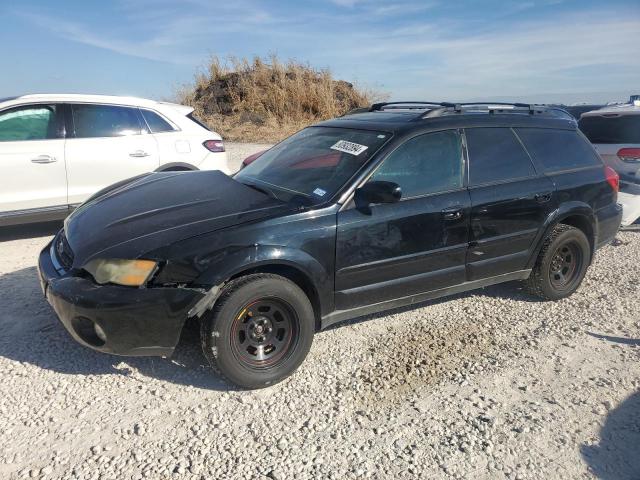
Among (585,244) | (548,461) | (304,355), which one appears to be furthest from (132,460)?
(585,244)

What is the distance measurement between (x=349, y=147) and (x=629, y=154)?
16.7 feet

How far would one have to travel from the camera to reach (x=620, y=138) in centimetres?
712

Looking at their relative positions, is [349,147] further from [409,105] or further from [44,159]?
[44,159]

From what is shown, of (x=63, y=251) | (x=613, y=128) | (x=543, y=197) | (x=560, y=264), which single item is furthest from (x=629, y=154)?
(x=63, y=251)

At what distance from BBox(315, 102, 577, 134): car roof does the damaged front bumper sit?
1942 millimetres

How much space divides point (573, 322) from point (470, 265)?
1054 mm

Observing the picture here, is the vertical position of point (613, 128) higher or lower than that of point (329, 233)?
higher

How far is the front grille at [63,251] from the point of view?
10.5 feet

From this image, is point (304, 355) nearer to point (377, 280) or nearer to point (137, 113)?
point (377, 280)

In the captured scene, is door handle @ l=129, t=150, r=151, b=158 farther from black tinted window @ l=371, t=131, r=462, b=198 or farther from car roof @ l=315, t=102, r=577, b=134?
black tinted window @ l=371, t=131, r=462, b=198

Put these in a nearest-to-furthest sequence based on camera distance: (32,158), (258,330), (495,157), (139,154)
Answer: (258,330)
(495,157)
(32,158)
(139,154)

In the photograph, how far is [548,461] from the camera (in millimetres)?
2627

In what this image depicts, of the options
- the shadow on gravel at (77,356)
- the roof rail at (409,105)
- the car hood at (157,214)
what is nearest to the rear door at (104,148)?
the car hood at (157,214)

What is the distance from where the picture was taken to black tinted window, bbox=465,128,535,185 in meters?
3.98
